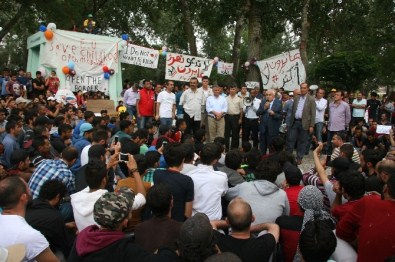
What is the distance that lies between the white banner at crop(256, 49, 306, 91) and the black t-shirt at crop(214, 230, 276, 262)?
1084 cm

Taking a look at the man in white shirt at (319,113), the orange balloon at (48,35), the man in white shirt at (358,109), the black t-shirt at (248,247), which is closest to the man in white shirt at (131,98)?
the orange balloon at (48,35)

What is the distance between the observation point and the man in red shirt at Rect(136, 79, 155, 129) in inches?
442

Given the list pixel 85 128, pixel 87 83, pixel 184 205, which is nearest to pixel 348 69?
pixel 87 83

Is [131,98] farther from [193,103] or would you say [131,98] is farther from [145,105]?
[193,103]

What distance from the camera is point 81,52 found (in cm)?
1515

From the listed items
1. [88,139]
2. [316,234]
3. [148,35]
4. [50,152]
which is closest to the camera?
[316,234]

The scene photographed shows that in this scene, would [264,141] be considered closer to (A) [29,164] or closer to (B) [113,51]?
(A) [29,164]

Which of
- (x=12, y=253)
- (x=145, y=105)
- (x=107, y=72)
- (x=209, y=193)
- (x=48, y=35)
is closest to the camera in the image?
(x=12, y=253)

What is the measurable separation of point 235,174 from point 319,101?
21.4 ft

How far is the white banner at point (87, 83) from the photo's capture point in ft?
49.1

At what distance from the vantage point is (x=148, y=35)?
34000 millimetres

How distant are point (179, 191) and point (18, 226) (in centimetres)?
160

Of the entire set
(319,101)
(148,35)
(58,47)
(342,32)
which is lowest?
(319,101)

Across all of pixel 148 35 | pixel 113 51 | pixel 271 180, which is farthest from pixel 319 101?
pixel 148 35
